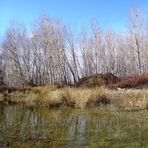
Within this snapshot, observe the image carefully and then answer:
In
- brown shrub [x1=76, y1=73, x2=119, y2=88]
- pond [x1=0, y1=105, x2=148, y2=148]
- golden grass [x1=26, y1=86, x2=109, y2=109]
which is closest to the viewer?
pond [x1=0, y1=105, x2=148, y2=148]

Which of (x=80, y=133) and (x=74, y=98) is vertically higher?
(x=74, y=98)

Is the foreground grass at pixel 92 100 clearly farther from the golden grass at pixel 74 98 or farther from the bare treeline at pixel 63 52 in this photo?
the bare treeline at pixel 63 52

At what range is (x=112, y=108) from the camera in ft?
57.6

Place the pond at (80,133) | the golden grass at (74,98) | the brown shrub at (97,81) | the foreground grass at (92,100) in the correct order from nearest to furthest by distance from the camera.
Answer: the pond at (80,133), the foreground grass at (92,100), the golden grass at (74,98), the brown shrub at (97,81)

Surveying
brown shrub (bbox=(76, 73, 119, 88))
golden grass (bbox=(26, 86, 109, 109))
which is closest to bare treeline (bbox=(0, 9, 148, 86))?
brown shrub (bbox=(76, 73, 119, 88))

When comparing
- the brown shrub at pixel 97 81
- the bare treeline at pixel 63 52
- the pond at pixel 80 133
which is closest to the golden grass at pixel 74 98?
the pond at pixel 80 133

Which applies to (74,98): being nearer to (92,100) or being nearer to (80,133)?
(92,100)

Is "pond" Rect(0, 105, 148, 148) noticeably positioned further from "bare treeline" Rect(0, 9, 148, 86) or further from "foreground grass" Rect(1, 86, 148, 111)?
"bare treeline" Rect(0, 9, 148, 86)

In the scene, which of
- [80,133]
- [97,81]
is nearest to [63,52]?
[97,81]

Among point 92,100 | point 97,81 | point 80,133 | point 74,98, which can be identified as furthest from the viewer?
point 97,81

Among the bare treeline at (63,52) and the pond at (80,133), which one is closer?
the pond at (80,133)

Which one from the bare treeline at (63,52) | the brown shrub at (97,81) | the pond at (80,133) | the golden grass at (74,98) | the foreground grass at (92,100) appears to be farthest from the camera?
the bare treeline at (63,52)

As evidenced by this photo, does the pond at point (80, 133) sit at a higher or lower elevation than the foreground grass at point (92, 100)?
lower

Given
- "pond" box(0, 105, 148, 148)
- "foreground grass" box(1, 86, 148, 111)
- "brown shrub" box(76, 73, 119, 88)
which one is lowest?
"pond" box(0, 105, 148, 148)
